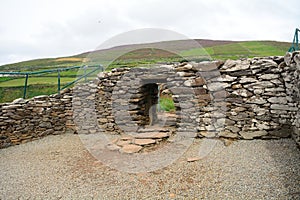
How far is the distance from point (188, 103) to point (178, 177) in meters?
2.84

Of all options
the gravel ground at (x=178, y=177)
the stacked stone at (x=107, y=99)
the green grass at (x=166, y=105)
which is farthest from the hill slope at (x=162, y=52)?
the gravel ground at (x=178, y=177)

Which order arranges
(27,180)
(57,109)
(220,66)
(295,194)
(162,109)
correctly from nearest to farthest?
(295,194) < (27,180) < (220,66) < (57,109) < (162,109)

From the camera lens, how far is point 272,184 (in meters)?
3.88

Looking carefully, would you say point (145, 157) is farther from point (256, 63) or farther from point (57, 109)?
point (57, 109)

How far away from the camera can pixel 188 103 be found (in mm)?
6891

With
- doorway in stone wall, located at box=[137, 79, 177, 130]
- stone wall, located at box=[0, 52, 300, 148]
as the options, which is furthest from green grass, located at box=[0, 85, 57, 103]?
doorway in stone wall, located at box=[137, 79, 177, 130]

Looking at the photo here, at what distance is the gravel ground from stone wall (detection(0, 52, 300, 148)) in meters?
0.62

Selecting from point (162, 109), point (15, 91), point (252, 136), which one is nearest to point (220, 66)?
point (252, 136)

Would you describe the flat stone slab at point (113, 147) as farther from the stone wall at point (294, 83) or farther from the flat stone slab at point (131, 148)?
the stone wall at point (294, 83)

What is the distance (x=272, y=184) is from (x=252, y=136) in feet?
7.75

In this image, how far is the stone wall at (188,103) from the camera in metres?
5.94

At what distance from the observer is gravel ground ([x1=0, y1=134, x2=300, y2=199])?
3893 mm

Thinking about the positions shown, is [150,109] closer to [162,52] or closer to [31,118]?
[31,118]

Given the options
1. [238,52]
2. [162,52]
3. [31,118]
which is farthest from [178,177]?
[162,52]
